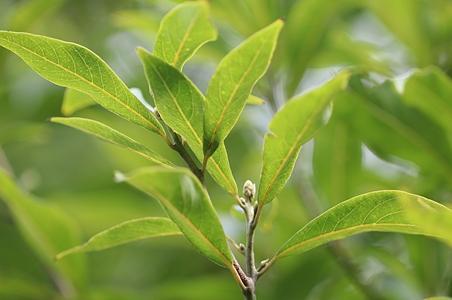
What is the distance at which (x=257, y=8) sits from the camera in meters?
1.68

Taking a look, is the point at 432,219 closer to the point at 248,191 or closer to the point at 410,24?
the point at 248,191

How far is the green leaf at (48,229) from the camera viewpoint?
1542 mm

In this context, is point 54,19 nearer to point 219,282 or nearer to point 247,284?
point 219,282

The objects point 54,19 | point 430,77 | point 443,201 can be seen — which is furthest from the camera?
point 54,19

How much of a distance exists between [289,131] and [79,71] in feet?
0.82

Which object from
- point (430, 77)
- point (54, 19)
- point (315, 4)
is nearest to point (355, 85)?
point (430, 77)

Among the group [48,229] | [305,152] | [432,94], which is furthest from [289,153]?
[305,152]

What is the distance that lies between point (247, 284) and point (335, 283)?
87 cm

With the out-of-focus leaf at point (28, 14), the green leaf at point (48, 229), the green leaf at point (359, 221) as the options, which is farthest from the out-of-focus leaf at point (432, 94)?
the out-of-focus leaf at point (28, 14)

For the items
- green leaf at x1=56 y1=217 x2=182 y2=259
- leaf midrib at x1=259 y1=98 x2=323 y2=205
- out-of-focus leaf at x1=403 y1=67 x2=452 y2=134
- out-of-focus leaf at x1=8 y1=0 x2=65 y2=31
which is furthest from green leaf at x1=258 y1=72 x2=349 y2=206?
out-of-focus leaf at x1=8 y1=0 x2=65 y2=31

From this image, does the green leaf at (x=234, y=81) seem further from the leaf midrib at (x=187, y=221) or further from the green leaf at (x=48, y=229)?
the green leaf at (x=48, y=229)

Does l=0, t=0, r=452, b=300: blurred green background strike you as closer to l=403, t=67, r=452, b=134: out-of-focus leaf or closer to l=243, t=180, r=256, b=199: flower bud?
l=403, t=67, r=452, b=134: out-of-focus leaf

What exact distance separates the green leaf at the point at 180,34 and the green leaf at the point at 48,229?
69 cm

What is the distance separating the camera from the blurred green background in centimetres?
145
